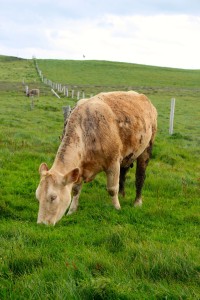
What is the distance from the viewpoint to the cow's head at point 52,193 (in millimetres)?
6172

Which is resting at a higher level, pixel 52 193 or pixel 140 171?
pixel 52 193

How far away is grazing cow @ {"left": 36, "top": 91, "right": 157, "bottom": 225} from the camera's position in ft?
20.7

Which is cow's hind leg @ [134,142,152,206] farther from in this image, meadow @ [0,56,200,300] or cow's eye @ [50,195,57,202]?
cow's eye @ [50,195,57,202]

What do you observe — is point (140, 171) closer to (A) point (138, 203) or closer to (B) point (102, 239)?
(A) point (138, 203)

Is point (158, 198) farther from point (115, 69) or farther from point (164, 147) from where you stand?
point (115, 69)

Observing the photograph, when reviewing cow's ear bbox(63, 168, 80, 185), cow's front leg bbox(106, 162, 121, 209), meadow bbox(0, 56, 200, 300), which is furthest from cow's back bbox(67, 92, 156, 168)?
meadow bbox(0, 56, 200, 300)

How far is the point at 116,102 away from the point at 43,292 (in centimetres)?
482

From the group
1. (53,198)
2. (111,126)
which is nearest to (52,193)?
(53,198)

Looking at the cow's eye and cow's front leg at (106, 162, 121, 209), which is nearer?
the cow's eye

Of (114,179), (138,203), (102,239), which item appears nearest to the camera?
(102,239)

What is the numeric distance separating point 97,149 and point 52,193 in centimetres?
150

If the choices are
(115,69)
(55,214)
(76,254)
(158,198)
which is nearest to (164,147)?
(158,198)

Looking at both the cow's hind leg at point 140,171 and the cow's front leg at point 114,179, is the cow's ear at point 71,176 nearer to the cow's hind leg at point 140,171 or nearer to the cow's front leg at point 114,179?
the cow's front leg at point 114,179

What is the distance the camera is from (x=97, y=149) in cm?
738
